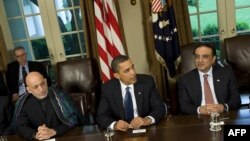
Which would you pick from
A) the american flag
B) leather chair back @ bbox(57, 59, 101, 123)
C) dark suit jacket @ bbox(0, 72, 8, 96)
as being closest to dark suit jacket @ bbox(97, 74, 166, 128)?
leather chair back @ bbox(57, 59, 101, 123)

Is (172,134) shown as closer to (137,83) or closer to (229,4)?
(137,83)

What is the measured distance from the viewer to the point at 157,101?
8.75 feet

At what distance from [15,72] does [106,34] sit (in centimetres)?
146

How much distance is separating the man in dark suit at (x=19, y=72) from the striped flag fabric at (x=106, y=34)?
3.01 ft

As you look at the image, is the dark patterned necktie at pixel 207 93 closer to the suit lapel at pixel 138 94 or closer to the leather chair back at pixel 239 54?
the suit lapel at pixel 138 94

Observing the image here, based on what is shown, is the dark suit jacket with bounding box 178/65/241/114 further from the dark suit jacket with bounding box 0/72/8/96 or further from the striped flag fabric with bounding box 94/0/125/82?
the dark suit jacket with bounding box 0/72/8/96

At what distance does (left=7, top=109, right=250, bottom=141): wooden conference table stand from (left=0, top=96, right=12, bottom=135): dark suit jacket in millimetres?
926

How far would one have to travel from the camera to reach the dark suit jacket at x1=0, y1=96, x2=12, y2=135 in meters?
2.94

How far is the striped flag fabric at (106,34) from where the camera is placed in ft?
13.1

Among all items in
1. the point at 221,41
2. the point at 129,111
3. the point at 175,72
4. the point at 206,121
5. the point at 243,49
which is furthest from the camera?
the point at 221,41

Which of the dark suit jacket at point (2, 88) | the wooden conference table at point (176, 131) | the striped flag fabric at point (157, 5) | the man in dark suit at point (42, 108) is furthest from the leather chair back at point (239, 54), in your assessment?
the dark suit jacket at point (2, 88)

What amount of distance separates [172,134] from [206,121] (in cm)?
28

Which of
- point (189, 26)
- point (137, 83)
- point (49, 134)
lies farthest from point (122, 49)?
point (49, 134)

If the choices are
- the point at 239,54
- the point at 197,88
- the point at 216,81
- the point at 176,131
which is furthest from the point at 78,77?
the point at 176,131
